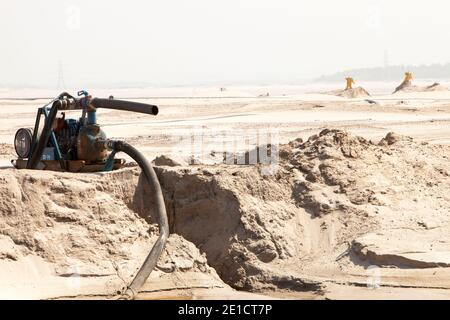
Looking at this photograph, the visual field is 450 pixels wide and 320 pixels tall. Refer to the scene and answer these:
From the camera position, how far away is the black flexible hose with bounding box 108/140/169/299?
782 cm

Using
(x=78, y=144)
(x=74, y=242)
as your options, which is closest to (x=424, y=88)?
(x=78, y=144)

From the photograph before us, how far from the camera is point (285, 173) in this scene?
32.8ft

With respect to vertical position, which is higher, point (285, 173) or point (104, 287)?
point (285, 173)

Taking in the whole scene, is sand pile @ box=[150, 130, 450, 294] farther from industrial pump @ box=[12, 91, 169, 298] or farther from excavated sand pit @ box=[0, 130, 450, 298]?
industrial pump @ box=[12, 91, 169, 298]

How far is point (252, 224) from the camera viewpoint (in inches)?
362

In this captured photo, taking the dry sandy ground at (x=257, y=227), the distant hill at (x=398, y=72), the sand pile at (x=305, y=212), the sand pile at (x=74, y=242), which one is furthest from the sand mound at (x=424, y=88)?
the distant hill at (x=398, y=72)

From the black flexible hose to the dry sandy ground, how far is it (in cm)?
10

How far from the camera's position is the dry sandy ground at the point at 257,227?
790cm

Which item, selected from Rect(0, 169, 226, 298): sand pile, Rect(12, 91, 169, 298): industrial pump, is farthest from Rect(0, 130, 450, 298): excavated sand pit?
Rect(12, 91, 169, 298): industrial pump

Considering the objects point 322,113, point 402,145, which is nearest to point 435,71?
point 322,113

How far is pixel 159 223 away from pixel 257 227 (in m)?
1.16

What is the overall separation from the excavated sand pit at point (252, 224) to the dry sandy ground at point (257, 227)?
13 mm

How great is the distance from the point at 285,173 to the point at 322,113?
14476mm
